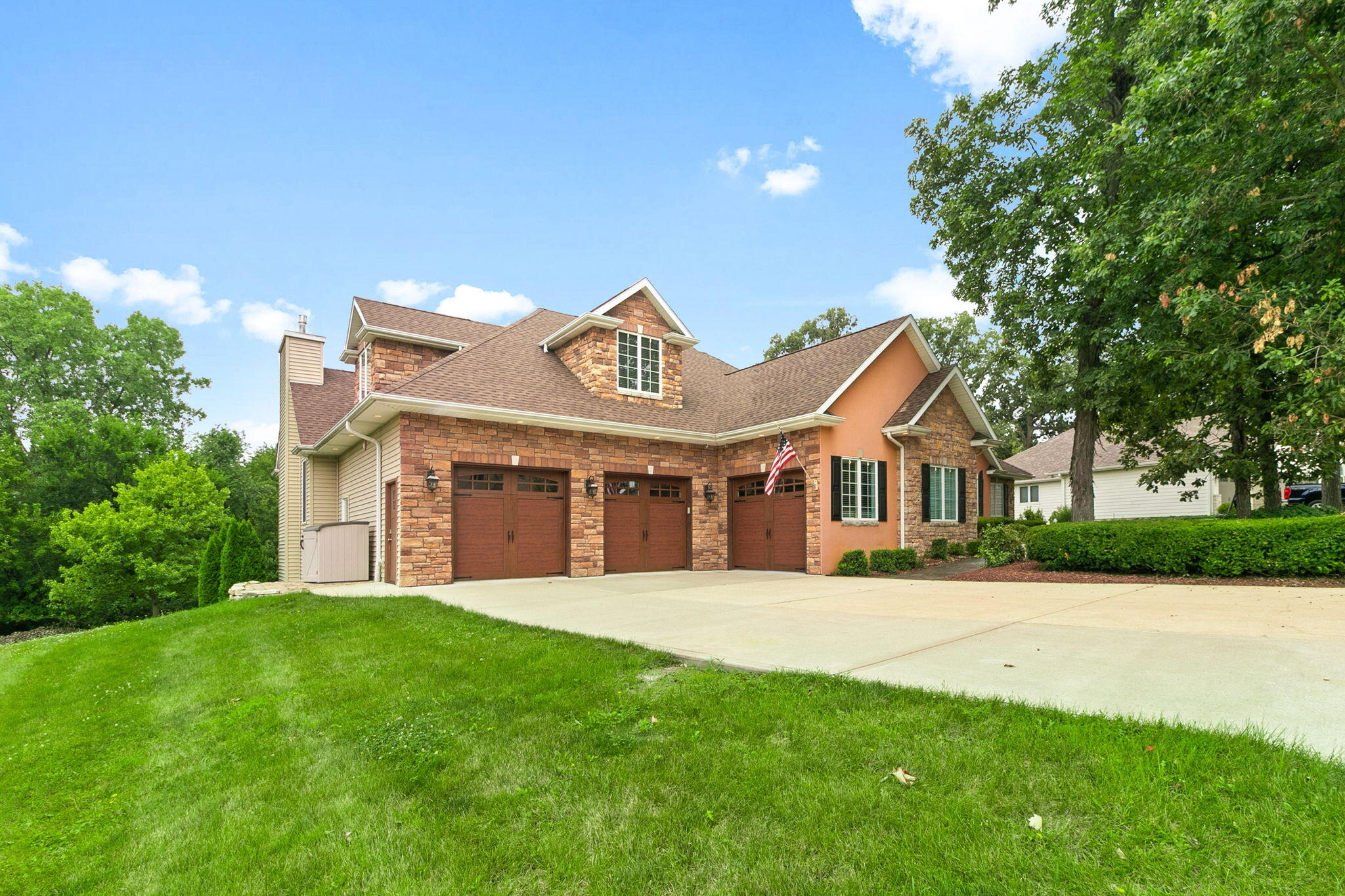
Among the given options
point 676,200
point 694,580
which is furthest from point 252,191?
point 694,580

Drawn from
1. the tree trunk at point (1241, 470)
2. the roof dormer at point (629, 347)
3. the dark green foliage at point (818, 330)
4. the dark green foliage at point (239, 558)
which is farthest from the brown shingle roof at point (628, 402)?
the dark green foliage at point (818, 330)

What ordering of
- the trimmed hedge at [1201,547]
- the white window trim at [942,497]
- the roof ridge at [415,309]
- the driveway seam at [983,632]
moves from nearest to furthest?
the driveway seam at [983,632] < the trimmed hedge at [1201,547] < the roof ridge at [415,309] < the white window trim at [942,497]

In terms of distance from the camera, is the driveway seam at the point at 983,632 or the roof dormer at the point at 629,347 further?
the roof dormer at the point at 629,347

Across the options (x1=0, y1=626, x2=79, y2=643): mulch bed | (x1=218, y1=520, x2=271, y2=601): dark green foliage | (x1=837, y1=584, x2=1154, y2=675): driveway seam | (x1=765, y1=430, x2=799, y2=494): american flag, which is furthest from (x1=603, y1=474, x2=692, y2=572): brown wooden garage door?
(x1=0, y1=626, x2=79, y2=643): mulch bed

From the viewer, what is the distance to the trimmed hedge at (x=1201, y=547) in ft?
31.4

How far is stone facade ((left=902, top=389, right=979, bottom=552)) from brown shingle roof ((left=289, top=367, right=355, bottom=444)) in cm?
1507

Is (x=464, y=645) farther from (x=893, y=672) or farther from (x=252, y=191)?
(x=252, y=191)

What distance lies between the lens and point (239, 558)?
16297 mm

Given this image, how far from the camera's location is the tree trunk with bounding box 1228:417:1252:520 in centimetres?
1215

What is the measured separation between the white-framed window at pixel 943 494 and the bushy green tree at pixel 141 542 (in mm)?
25713

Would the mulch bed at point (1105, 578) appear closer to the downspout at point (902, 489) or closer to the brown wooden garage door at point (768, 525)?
the downspout at point (902, 489)

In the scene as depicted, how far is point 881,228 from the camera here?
1666 cm

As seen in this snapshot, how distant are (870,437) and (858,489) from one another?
1.40 m

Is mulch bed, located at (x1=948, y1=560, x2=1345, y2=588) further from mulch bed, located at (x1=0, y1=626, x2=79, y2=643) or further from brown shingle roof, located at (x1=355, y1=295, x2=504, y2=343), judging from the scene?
mulch bed, located at (x1=0, y1=626, x2=79, y2=643)
